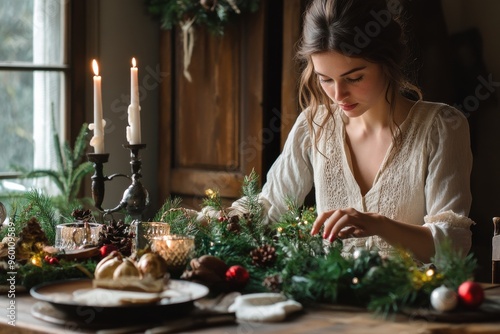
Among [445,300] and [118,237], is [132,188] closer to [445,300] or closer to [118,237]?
[118,237]

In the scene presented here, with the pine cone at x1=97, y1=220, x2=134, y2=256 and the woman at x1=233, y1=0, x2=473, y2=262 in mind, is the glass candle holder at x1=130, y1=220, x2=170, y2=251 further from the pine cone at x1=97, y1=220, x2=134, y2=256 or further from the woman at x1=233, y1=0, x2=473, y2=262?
the woman at x1=233, y1=0, x2=473, y2=262

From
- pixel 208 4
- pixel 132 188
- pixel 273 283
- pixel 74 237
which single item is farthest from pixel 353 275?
pixel 208 4

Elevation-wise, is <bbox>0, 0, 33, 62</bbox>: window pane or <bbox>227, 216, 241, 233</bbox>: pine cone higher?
→ <bbox>0, 0, 33, 62</bbox>: window pane

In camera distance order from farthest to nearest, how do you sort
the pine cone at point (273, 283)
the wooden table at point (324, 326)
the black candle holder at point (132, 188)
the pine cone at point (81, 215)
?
the pine cone at point (81, 215)
the black candle holder at point (132, 188)
the pine cone at point (273, 283)
the wooden table at point (324, 326)

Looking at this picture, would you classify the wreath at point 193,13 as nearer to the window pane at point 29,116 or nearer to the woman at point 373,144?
the window pane at point 29,116

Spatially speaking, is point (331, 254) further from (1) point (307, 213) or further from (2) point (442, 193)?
(2) point (442, 193)

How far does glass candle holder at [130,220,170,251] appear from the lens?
1817 mm

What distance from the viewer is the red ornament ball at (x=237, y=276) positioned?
163cm

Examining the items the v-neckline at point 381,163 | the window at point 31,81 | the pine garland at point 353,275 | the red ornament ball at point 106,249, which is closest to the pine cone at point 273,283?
the pine garland at point 353,275

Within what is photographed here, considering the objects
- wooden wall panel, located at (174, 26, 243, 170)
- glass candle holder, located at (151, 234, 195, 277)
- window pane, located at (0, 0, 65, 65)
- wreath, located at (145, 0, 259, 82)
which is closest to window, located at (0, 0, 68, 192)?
window pane, located at (0, 0, 65, 65)

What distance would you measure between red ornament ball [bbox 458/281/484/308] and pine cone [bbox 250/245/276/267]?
418mm

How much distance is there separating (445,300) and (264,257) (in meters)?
0.42

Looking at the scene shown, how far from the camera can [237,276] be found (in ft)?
5.35

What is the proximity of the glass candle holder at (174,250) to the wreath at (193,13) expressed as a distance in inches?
77.4
